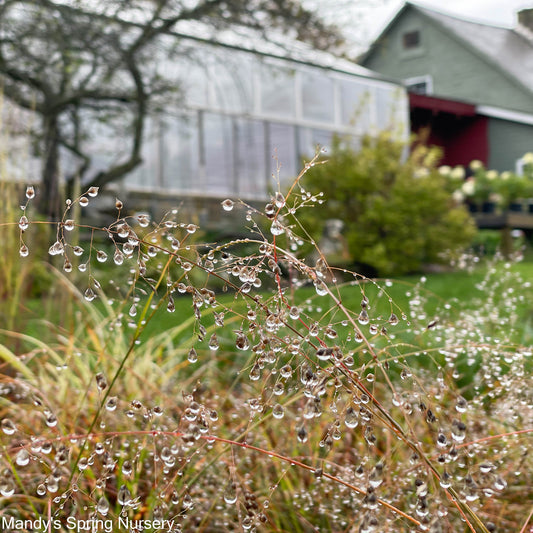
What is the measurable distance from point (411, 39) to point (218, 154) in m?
10.5

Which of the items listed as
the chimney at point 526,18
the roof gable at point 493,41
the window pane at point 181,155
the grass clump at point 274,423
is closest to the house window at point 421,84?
the roof gable at point 493,41

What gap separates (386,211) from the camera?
28.9 ft

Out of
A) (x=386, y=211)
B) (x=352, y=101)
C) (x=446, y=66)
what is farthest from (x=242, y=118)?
(x=446, y=66)

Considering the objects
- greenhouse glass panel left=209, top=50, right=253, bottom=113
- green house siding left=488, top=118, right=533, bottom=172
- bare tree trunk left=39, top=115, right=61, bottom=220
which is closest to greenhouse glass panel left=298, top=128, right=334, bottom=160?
greenhouse glass panel left=209, top=50, right=253, bottom=113

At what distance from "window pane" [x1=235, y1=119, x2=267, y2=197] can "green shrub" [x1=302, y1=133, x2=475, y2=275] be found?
153cm

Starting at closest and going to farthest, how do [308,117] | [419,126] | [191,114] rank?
1. [191,114]
2. [308,117]
3. [419,126]

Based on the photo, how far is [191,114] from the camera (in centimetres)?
1003

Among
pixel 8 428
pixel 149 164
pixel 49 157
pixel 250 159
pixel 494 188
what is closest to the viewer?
pixel 8 428

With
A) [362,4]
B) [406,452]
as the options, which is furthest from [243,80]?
[406,452]

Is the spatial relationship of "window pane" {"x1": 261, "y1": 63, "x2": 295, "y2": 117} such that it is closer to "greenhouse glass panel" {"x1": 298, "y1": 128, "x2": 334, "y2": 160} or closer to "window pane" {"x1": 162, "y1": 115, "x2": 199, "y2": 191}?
"greenhouse glass panel" {"x1": 298, "y1": 128, "x2": 334, "y2": 160}

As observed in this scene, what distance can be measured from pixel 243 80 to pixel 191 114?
157 centimetres

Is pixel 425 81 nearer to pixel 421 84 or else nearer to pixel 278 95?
pixel 421 84

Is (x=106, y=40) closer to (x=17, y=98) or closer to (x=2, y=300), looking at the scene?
(x=17, y=98)

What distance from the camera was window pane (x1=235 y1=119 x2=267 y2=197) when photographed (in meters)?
Result: 10.8
